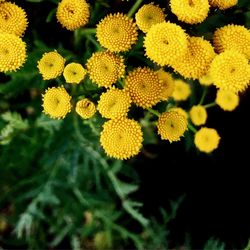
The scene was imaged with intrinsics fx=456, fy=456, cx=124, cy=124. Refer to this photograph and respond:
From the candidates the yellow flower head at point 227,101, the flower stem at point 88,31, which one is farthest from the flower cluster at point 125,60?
the yellow flower head at point 227,101

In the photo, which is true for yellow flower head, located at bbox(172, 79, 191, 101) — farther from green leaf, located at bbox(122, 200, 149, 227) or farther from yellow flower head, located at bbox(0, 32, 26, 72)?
yellow flower head, located at bbox(0, 32, 26, 72)

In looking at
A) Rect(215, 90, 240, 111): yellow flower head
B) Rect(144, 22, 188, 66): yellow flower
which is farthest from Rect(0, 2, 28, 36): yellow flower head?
Rect(215, 90, 240, 111): yellow flower head

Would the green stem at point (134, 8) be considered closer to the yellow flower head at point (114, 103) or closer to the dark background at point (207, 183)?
the yellow flower head at point (114, 103)

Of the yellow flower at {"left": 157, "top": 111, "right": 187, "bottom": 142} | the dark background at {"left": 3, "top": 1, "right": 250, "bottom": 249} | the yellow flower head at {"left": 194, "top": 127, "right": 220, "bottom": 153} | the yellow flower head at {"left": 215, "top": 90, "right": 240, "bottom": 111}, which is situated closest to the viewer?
the yellow flower at {"left": 157, "top": 111, "right": 187, "bottom": 142}

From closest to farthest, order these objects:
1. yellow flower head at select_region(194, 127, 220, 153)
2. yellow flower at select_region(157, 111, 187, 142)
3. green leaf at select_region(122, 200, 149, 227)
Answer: yellow flower at select_region(157, 111, 187, 142)
yellow flower head at select_region(194, 127, 220, 153)
green leaf at select_region(122, 200, 149, 227)

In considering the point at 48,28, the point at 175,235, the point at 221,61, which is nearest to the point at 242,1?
the point at 221,61

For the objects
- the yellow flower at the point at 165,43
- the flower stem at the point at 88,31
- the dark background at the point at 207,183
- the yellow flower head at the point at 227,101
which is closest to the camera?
the yellow flower at the point at 165,43
